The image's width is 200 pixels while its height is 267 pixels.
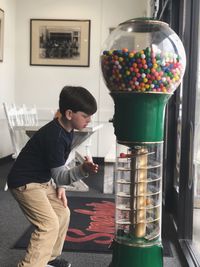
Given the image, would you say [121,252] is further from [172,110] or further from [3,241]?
[172,110]

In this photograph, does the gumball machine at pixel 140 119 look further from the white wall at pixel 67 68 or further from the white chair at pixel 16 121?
the white wall at pixel 67 68

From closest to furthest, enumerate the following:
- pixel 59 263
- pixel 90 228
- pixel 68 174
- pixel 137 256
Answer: pixel 137 256
pixel 68 174
pixel 59 263
pixel 90 228

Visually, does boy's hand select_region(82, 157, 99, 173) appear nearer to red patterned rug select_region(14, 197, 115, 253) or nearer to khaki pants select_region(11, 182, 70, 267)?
khaki pants select_region(11, 182, 70, 267)

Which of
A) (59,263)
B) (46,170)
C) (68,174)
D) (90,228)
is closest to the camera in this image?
(68,174)

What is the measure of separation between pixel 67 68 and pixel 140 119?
4.85 m

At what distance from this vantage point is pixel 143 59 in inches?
63.5

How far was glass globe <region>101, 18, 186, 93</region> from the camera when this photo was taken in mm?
1621

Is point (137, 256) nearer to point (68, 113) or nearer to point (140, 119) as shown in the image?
point (140, 119)

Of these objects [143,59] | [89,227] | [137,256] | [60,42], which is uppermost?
[60,42]

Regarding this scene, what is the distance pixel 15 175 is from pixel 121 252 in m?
0.66

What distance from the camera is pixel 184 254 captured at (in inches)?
98.4

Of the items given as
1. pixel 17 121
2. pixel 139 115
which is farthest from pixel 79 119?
pixel 17 121

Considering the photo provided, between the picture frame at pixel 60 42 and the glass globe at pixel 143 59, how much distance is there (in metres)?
4.61

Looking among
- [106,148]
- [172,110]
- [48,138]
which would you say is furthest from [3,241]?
[106,148]
